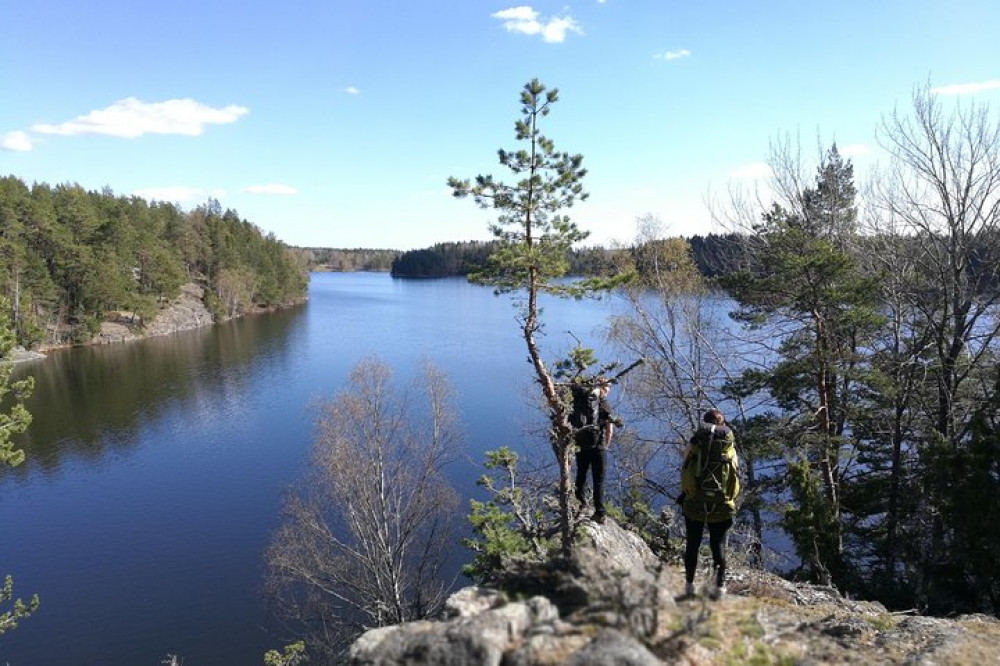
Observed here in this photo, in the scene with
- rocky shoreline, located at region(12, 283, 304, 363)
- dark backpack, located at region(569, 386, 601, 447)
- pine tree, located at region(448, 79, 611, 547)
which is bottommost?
rocky shoreline, located at region(12, 283, 304, 363)

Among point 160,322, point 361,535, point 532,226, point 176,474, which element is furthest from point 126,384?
point 532,226

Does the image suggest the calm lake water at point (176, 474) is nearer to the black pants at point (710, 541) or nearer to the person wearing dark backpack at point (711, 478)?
the black pants at point (710, 541)

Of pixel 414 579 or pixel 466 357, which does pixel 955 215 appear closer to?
pixel 414 579

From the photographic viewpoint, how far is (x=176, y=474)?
2455 cm

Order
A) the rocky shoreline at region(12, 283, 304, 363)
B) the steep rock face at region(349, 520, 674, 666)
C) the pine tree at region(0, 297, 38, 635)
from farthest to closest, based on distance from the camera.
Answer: the rocky shoreline at region(12, 283, 304, 363)
the pine tree at region(0, 297, 38, 635)
the steep rock face at region(349, 520, 674, 666)

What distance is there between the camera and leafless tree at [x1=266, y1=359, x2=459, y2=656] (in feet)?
52.1

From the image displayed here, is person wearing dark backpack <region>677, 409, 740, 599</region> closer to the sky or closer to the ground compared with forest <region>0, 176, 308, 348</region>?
closer to the ground

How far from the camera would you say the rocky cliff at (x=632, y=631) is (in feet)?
14.5

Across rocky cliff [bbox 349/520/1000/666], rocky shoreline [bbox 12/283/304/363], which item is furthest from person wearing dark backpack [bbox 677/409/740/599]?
rocky shoreline [bbox 12/283/304/363]

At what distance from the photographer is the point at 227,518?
20.9m

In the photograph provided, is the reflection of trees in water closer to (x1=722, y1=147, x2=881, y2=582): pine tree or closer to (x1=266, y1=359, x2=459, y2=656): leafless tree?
(x1=266, y1=359, x2=459, y2=656): leafless tree

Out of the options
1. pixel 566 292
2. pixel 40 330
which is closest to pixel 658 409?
pixel 566 292

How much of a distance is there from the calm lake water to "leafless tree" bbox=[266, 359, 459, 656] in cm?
133

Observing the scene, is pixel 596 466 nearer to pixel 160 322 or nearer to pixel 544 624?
pixel 544 624
